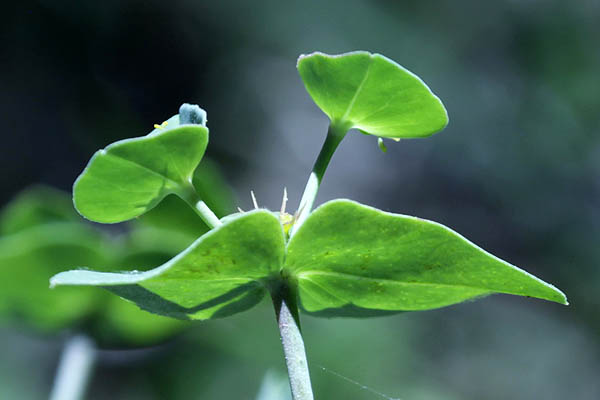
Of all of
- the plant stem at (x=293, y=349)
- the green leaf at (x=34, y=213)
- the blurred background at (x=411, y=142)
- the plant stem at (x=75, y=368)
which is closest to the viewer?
the plant stem at (x=293, y=349)

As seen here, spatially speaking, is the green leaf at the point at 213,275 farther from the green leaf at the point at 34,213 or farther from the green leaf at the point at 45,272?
the green leaf at the point at 34,213

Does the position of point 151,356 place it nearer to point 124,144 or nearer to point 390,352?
point 390,352

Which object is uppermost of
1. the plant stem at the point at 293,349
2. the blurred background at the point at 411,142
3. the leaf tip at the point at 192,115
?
the blurred background at the point at 411,142

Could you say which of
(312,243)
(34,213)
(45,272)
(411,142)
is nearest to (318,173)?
(312,243)

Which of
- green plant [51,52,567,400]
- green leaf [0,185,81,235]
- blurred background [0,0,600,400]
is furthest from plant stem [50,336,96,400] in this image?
blurred background [0,0,600,400]

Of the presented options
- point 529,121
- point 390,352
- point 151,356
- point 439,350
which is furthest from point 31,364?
point 529,121

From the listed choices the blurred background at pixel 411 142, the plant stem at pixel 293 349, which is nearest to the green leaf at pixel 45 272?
the plant stem at pixel 293 349
